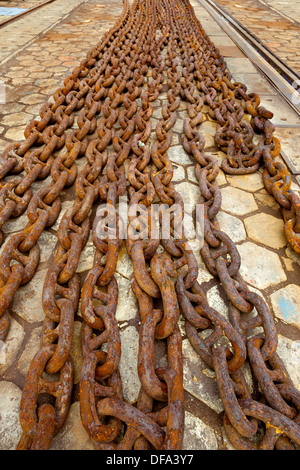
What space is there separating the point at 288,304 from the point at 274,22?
26.9ft

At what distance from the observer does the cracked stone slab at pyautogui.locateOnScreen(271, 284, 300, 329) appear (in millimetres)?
1493

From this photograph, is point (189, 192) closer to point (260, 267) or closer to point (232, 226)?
point (232, 226)

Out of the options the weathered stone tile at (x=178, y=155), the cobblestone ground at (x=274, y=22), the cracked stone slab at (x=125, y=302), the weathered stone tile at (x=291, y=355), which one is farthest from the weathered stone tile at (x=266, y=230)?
the cobblestone ground at (x=274, y=22)

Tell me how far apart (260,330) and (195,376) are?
1.43 ft

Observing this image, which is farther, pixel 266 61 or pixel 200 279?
pixel 266 61

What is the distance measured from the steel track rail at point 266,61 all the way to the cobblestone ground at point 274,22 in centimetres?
22

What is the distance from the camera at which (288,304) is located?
1557 millimetres

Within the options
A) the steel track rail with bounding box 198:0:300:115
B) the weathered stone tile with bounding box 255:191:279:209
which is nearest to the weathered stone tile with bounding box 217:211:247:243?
the weathered stone tile with bounding box 255:191:279:209

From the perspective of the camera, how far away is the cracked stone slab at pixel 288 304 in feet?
4.90

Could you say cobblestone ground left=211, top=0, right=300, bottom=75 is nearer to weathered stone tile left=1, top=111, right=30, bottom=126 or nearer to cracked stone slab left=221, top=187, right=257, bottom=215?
cracked stone slab left=221, top=187, right=257, bottom=215

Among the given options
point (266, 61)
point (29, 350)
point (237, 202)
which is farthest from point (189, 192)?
point (266, 61)

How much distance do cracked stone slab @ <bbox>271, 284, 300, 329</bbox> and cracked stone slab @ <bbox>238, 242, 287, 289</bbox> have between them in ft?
0.23

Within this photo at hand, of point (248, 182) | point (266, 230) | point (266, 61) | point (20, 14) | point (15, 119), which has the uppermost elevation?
point (20, 14)

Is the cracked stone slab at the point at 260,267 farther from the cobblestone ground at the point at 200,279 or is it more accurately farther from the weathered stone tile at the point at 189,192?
the weathered stone tile at the point at 189,192
